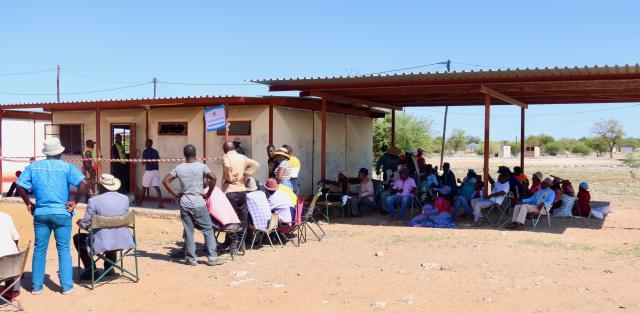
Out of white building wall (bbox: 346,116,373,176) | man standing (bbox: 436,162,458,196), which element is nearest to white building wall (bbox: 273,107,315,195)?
white building wall (bbox: 346,116,373,176)

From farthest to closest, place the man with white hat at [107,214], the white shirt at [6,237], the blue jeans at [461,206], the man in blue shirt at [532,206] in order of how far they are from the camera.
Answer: the blue jeans at [461,206] → the man in blue shirt at [532,206] → the man with white hat at [107,214] → the white shirt at [6,237]

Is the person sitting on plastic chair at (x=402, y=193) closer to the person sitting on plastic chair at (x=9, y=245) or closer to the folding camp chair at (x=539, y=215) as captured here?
the folding camp chair at (x=539, y=215)

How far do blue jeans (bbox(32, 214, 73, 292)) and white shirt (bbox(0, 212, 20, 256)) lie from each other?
27 cm

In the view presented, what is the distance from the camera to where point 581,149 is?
81.3 meters

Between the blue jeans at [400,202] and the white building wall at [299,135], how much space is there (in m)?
2.30

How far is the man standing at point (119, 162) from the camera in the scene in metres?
13.5

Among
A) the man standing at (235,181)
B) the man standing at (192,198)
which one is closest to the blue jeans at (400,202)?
the man standing at (235,181)

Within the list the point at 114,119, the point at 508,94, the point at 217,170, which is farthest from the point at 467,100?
the point at 114,119

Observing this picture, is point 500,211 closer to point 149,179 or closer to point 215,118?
point 215,118

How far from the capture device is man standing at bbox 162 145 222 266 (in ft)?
23.0

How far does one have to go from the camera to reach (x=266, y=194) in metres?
Answer: 8.61

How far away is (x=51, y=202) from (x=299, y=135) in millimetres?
→ 7663

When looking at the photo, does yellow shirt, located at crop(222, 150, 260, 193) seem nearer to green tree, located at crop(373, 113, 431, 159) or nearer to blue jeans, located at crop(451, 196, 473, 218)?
blue jeans, located at crop(451, 196, 473, 218)

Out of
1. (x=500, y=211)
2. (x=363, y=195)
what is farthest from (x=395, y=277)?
(x=363, y=195)
